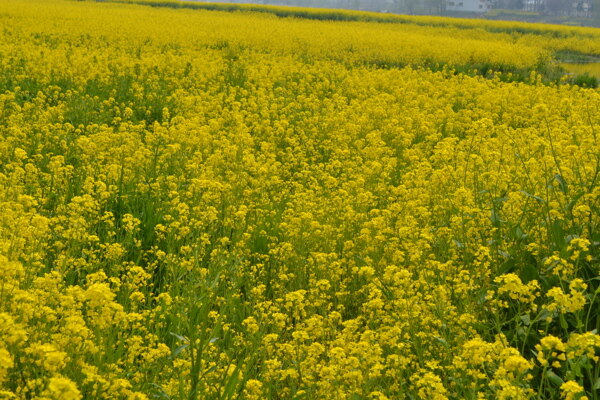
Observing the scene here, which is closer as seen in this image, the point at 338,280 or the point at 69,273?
the point at 69,273

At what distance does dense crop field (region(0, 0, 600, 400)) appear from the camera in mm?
2746

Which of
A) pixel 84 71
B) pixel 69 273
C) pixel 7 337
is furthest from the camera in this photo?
pixel 84 71

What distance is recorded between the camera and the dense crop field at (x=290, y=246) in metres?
2.75

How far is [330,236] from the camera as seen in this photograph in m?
4.96

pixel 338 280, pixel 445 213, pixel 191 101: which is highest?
pixel 191 101

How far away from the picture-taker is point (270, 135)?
26.9 feet

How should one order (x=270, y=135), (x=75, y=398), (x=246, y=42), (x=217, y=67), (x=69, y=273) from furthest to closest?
(x=246, y=42), (x=217, y=67), (x=270, y=135), (x=69, y=273), (x=75, y=398)

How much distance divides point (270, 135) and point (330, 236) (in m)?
3.49

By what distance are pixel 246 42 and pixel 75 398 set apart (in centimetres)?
1804

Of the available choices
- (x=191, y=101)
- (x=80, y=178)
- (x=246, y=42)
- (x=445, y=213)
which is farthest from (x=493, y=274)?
(x=246, y=42)

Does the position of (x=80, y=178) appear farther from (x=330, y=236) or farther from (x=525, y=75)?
(x=525, y=75)

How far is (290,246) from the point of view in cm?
446

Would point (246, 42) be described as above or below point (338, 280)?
above

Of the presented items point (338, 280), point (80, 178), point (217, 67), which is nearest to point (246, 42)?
point (217, 67)
